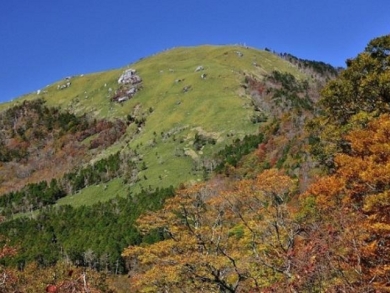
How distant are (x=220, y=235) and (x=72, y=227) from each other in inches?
5265

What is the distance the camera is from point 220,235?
33375mm

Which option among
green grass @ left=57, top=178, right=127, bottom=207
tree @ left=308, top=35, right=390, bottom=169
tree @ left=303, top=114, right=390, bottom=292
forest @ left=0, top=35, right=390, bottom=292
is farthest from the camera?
green grass @ left=57, top=178, right=127, bottom=207

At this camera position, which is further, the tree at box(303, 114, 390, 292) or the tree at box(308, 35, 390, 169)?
the tree at box(308, 35, 390, 169)

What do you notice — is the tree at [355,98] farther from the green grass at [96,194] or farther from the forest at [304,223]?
the green grass at [96,194]

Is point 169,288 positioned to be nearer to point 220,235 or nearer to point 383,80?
point 220,235

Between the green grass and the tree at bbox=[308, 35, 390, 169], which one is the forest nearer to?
the tree at bbox=[308, 35, 390, 169]

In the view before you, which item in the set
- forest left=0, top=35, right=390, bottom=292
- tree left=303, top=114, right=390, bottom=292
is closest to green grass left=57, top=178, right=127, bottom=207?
forest left=0, top=35, right=390, bottom=292

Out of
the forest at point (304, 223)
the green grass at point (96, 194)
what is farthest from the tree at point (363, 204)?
the green grass at point (96, 194)

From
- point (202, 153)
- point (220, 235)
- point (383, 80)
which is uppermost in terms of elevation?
point (202, 153)

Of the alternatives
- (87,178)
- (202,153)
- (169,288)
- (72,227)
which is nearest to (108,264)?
(72,227)

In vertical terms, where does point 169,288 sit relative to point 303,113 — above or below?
below

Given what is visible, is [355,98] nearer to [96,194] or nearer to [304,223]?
[304,223]

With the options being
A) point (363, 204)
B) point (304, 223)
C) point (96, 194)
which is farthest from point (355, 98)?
point (96, 194)

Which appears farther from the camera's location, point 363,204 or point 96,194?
point 96,194
